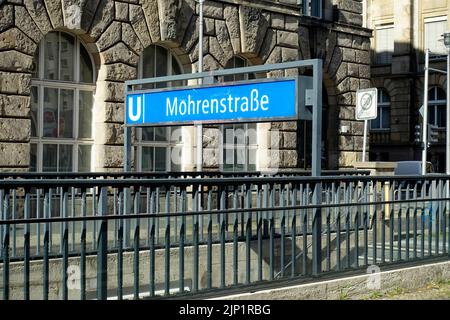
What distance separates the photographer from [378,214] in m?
9.43

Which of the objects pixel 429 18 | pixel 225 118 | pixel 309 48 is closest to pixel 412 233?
pixel 225 118

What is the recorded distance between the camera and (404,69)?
48844 mm

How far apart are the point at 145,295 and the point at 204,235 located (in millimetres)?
885

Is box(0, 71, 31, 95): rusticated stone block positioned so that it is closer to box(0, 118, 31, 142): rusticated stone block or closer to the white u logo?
box(0, 118, 31, 142): rusticated stone block

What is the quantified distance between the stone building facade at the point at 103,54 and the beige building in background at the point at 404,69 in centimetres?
2667

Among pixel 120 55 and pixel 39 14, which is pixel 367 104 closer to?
pixel 120 55

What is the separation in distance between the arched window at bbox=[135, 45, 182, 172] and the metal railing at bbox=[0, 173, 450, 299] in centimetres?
963

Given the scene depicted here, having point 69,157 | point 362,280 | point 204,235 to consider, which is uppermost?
point 69,157

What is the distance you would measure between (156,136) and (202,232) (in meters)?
12.5

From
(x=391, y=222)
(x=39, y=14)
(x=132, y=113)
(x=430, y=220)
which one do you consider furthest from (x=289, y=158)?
(x=391, y=222)

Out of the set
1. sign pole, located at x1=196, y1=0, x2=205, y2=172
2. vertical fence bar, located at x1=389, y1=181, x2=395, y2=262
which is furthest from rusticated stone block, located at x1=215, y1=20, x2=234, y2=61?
vertical fence bar, located at x1=389, y1=181, x2=395, y2=262

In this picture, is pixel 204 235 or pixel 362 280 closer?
pixel 204 235

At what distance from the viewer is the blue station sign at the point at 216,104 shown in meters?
8.55
